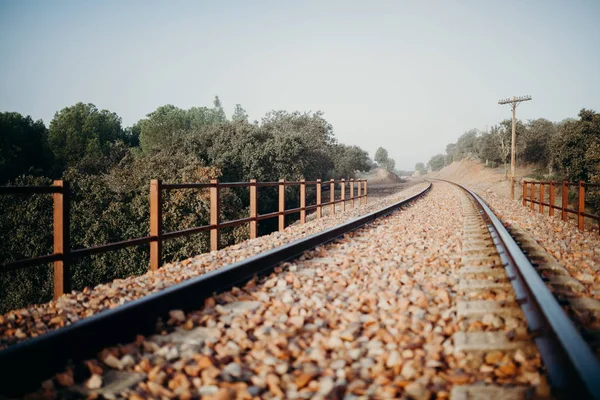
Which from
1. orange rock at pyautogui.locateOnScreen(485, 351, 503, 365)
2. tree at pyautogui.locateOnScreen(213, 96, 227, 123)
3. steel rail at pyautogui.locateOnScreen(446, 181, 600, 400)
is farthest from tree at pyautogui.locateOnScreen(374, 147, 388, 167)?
orange rock at pyautogui.locateOnScreen(485, 351, 503, 365)

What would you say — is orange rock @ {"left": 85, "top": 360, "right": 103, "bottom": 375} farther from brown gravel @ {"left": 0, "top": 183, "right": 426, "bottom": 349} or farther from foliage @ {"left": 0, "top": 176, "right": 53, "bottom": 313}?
foliage @ {"left": 0, "top": 176, "right": 53, "bottom": 313}

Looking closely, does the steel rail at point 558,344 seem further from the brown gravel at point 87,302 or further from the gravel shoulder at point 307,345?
the brown gravel at point 87,302

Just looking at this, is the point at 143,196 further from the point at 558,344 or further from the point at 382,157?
the point at 382,157

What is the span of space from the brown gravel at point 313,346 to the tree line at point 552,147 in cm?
2546

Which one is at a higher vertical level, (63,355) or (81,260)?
(63,355)

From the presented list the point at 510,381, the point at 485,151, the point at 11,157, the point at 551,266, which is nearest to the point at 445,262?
the point at 551,266

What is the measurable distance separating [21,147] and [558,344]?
59.9 meters

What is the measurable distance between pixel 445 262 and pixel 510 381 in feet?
9.20

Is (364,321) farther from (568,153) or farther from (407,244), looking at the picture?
(568,153)

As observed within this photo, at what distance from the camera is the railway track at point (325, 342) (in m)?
1.96

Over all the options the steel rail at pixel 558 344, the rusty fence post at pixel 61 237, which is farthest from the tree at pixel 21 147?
the steel rail at pixel 558 344

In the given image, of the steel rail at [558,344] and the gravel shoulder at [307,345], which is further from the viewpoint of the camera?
the gravel shoulder at [307,345]

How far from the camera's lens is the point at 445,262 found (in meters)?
4.68

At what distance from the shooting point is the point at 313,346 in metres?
2.50
